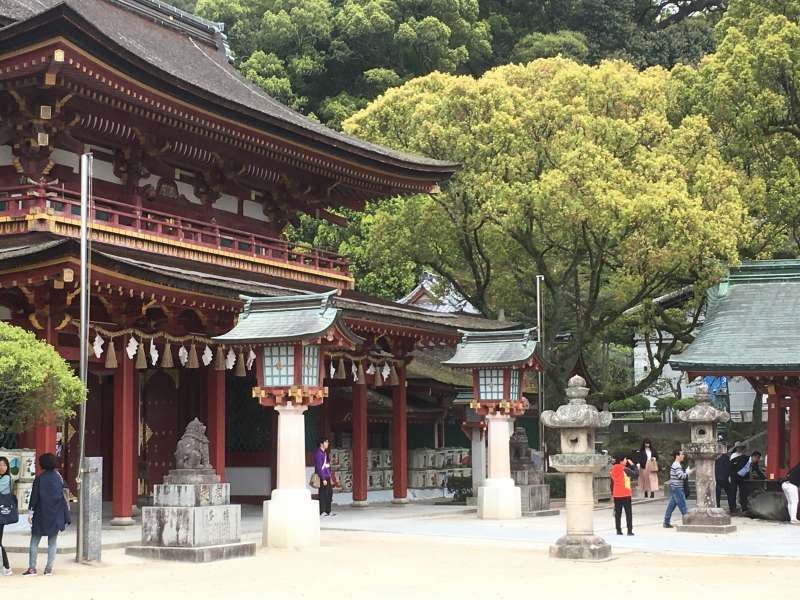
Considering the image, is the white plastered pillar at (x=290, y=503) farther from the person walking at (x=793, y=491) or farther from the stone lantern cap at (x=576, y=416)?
the person walking at (x=793, y=491)

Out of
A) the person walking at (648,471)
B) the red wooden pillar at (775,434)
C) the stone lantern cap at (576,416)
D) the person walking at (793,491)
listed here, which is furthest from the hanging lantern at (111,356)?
the person walking at (648,471)

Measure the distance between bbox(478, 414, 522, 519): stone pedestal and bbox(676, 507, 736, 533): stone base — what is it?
4030 millimetres

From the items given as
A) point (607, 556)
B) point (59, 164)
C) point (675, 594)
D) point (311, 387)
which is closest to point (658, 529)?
point (607, 556)

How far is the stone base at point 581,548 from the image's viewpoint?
55.9 feet

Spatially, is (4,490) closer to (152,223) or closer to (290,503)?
(290,503)

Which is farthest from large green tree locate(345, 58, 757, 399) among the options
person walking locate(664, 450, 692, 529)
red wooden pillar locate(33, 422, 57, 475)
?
red wooden pillar locate(33, 422, 57, 475)

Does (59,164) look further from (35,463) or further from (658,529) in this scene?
(658,529)

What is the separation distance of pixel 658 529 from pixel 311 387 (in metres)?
7.72

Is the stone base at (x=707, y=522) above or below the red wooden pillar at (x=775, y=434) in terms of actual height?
below

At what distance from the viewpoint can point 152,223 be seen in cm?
2473

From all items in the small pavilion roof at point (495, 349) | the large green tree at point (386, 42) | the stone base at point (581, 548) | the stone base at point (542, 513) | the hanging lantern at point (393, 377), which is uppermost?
the large green tree at point (386, 42)

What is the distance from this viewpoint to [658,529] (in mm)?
22906

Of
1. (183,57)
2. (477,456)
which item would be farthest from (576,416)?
(183,57)

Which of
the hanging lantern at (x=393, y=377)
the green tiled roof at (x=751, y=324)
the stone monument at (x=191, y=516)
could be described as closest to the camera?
the stone monument at (x=191, y=516)
